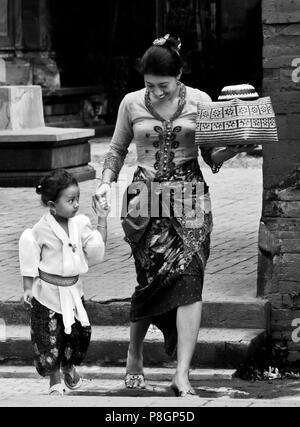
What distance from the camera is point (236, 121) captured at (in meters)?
6.38

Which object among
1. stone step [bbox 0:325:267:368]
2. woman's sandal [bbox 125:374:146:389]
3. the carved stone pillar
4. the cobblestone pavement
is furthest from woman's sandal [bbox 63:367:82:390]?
the carved stone pillar

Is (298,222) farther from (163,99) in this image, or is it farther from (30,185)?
(30,185)

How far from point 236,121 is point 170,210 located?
644mm

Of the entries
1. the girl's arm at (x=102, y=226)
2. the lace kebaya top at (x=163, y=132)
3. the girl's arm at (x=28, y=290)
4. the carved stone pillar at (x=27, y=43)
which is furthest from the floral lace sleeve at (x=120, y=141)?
the carved stone pillar at (x=27, y=43)

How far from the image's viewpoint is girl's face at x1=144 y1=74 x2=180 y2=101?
657 centimetres

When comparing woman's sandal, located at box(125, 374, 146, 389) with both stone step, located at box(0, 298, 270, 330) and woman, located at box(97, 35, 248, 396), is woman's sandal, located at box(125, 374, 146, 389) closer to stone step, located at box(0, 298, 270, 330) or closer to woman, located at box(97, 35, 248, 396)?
woman, located at box(97, 35, 248, 396)

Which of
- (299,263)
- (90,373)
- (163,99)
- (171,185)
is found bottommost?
(90,373)

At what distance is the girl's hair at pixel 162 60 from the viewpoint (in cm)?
654

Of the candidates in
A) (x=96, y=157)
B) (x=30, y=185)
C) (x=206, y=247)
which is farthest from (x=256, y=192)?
(x=206, y=247)

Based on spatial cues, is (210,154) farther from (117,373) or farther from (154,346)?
(117,373)

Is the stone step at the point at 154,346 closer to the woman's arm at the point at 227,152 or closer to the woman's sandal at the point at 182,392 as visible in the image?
the woman's sandal at the point at 182,392

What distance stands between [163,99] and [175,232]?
70cm

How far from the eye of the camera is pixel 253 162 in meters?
16.1

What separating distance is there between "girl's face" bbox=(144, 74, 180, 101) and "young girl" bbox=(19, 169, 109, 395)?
62 cm
